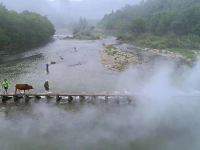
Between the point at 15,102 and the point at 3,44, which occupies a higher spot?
the point at 3,44

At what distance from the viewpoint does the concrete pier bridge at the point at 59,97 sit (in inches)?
1300

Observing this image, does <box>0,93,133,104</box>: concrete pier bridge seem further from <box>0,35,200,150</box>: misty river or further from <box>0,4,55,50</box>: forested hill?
<box>0,4,55,50</box>: forested hill

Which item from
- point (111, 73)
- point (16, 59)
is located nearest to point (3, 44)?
point (16, 59)

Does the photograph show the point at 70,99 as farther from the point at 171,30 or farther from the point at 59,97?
the point at 171,30

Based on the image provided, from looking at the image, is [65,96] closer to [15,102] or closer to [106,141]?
[15,102]

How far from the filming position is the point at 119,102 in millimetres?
32562

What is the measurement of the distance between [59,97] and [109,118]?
25.0 ft

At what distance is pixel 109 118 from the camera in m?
27.8

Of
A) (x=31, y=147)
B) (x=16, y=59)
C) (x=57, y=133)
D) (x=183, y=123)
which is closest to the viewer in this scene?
(x=31, y=147)

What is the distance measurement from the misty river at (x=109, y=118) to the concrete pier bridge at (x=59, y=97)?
1111 millimetres

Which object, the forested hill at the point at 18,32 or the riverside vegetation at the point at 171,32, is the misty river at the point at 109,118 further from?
the forested hill at the point at 18,32

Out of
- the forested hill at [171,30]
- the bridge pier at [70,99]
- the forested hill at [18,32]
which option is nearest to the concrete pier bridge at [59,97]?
the bridge pier at [70,99]

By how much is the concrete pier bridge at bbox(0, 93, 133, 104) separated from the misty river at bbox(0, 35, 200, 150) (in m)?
1.11

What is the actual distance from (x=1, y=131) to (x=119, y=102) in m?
11.9
